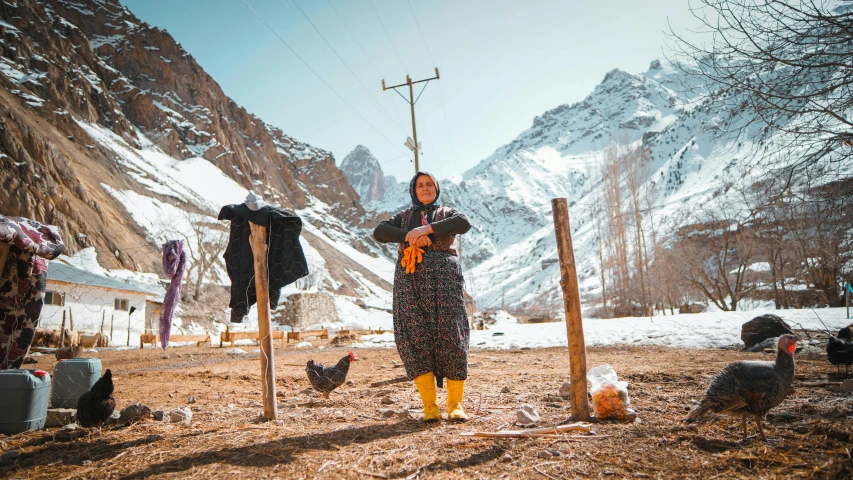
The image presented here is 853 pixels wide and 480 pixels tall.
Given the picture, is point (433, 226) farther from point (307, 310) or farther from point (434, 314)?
point (307, 310)

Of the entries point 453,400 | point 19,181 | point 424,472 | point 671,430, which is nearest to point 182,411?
point 453,400

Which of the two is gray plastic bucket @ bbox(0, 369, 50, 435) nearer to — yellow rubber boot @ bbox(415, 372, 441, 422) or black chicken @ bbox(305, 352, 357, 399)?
black chicken @ bbox(305, 352, 357, 399)

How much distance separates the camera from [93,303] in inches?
915

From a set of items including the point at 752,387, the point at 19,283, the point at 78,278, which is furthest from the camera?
the point at 78,278

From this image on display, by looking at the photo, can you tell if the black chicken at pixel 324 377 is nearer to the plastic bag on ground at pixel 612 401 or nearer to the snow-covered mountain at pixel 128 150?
the plastic bag on ground at pixel 612 401

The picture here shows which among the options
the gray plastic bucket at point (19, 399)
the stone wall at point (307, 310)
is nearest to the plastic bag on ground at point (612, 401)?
the gray plastic bucket at point (19, 399)

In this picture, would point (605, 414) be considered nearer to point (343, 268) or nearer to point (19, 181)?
point (19, 181)

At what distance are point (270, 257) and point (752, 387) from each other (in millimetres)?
3761

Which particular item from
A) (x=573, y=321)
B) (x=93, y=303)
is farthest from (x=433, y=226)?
(x=93, y=303)

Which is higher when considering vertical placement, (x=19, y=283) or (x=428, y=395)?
(x=19, y=283)

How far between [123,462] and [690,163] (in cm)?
13341

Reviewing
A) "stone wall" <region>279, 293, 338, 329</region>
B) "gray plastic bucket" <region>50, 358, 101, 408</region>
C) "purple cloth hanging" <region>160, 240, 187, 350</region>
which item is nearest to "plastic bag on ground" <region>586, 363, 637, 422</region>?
"gray plastic bucket" <region>50, 358, 101, 408</region>

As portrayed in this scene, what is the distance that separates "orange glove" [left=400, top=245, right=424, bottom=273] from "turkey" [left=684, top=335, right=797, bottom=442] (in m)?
2.13

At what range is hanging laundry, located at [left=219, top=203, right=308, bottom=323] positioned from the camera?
4.04 m
